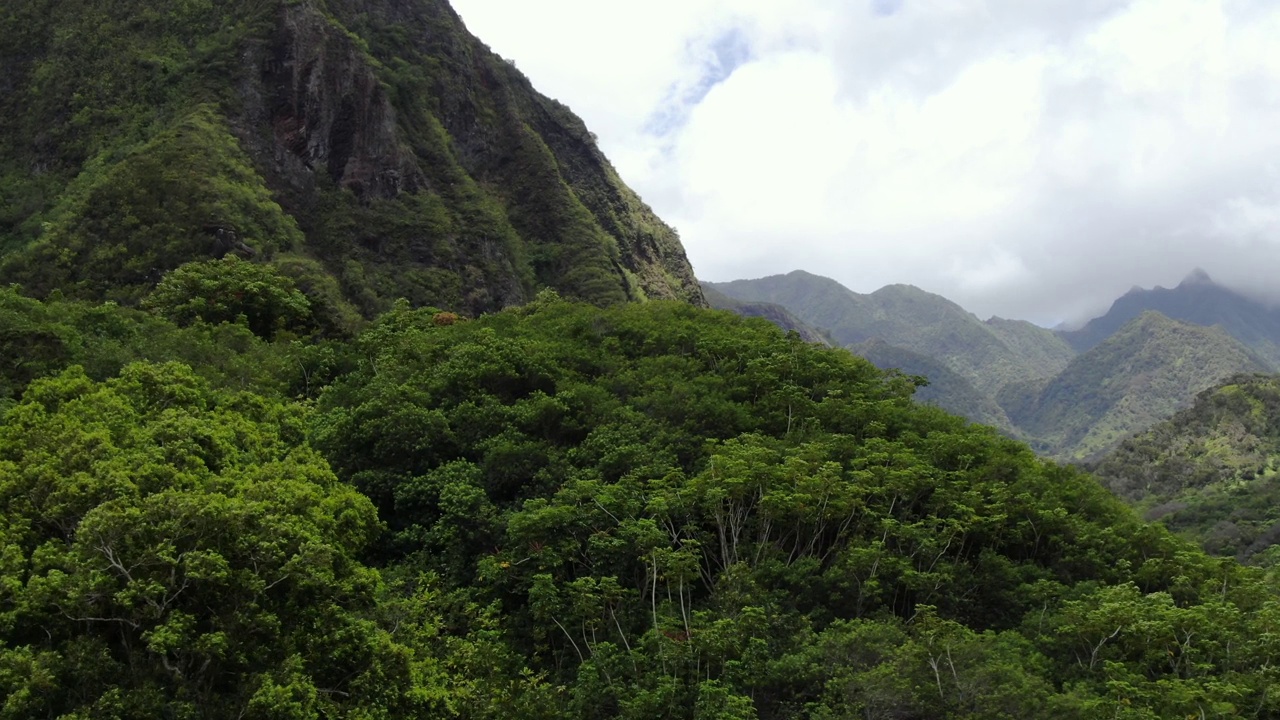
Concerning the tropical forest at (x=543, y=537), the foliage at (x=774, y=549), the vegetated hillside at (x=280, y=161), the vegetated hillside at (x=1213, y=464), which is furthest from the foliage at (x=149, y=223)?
the vegetated hillside at (x=1213, y=464)

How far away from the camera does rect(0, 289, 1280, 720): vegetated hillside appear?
12.2 metres

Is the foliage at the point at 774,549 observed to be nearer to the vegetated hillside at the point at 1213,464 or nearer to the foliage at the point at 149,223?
the foliage at the point at 149,223

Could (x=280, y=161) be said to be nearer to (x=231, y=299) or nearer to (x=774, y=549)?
(x=231, y=299)

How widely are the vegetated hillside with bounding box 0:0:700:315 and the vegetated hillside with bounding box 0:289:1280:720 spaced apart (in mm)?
22845

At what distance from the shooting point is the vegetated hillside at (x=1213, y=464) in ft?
262

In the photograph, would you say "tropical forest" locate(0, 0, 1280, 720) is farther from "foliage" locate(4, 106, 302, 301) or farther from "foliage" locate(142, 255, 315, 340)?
"foliage" locate(4, 106, 302, 301)

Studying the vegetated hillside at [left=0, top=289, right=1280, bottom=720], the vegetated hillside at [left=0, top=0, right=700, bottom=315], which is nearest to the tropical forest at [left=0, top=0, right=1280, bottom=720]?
the vegetated hillside at [left=0, top=289, right=1280, bottom=720]

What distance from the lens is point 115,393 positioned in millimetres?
18406

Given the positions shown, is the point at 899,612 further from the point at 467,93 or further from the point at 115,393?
the point at 467,93

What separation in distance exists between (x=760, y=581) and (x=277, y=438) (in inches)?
468

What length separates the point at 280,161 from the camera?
63312 mm

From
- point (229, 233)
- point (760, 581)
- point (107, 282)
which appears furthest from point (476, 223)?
point (760, 581)

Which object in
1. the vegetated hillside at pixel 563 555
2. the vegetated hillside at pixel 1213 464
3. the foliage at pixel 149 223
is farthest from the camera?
the vegetated hillside at pixel 1213 464

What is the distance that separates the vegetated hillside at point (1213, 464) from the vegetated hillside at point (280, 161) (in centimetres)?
5702
